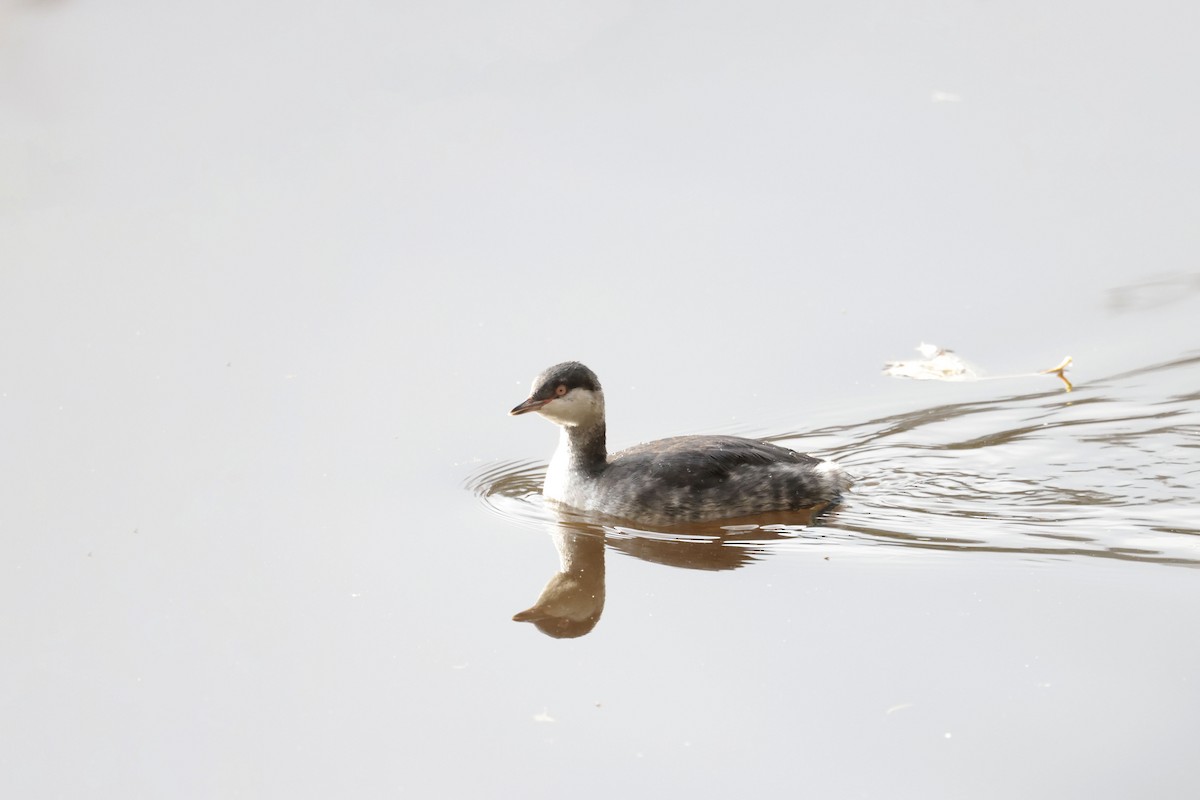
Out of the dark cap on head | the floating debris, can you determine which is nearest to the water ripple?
the floating debris

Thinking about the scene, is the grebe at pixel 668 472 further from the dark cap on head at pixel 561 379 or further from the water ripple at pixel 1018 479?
the water ripple at pixel 1018 479

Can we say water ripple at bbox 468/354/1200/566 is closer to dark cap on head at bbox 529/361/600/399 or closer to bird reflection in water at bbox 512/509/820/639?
bird reflection in water at bbox 512/509/820/639

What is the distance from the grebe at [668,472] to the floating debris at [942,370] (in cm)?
135

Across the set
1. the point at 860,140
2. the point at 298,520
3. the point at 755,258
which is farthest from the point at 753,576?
the point at 860,140

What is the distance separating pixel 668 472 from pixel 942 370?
238 centimetres

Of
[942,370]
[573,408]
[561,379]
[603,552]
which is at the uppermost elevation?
[942,370]

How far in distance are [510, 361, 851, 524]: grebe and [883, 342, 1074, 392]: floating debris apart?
135cm

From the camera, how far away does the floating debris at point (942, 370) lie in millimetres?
9984

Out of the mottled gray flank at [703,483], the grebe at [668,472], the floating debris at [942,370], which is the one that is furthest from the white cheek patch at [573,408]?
the floating debris at [942,370]

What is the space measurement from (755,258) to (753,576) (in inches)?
158

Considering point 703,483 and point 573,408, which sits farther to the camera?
point 573,408

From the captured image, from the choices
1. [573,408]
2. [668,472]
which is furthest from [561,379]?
[668,472]

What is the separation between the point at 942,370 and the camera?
32.8ft

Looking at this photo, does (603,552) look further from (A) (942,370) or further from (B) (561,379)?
(A) (942,370)
